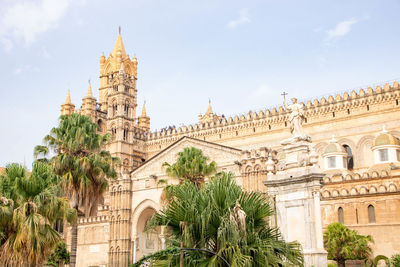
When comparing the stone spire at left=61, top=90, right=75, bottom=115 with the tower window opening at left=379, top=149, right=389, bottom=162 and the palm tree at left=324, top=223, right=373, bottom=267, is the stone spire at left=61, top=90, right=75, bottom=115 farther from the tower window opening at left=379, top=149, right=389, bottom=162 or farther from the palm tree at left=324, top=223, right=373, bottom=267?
the palm tree at left=324, top=223, right=373, bottom=267

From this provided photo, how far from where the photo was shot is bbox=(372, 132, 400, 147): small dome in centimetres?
3650

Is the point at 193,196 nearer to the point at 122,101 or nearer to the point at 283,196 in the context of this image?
the point at 283,196

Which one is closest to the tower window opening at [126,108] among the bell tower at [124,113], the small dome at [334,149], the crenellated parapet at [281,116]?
the bell tower at [124,113]

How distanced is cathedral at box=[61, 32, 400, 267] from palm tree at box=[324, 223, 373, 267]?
2.60 meters

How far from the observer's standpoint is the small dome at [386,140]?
36.5 metres

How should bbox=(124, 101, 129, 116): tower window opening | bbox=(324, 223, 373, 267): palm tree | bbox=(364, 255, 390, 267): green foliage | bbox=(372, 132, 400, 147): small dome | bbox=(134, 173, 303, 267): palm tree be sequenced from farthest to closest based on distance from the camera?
bbox=(124, 101, 129, 116): tower window opening, bbox=(372, 132, 400, 147): small dome, bbox=(364, 255, 390, 267): green foliage, bbox=(324, 223, 373, 267): palm tree, bbox=(134, 173, 303, 267): palm tree

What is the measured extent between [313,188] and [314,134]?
105ft

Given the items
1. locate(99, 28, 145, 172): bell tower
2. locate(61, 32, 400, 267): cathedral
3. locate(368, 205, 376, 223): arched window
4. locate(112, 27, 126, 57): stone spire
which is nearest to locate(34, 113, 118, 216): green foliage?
locate(61, 32, 400, 267): cathedral

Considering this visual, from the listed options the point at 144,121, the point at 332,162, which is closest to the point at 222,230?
the point at 332,162

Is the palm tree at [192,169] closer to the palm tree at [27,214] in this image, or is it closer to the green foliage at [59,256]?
the palm tree at [27,214]

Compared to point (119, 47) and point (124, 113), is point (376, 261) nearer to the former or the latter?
point (124, 113)

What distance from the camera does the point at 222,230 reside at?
9.96 m

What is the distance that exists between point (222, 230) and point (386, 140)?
30.1 meters

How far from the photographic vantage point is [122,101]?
180ft
